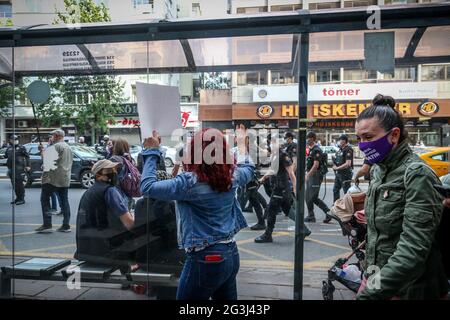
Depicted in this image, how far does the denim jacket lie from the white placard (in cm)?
80

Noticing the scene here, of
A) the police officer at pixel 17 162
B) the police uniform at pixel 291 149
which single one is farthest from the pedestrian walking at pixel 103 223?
the police uniform at pixel 291 149

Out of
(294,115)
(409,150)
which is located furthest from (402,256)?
(294,115)

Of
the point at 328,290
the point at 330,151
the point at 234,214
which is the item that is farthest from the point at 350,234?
the point at 330,151

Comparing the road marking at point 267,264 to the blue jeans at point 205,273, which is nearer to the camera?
the blue jeans at point 205,273

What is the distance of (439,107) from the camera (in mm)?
3402

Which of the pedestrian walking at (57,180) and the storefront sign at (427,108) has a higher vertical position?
the storefront sign at (427,108)

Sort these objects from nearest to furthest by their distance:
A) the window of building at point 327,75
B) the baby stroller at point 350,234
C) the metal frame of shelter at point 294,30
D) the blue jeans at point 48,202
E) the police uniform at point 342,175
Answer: the metal frame of shelter at point 294,30 < the baby stroller at point 350,234 < the window of building at point 327,75 < the blue jeans at point 48,202 < the police uniform at point 342,175

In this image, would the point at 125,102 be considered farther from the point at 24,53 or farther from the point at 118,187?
the point at 24,53

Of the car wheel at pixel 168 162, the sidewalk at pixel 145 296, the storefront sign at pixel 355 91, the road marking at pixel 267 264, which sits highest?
the storefront sign at pixel 355 91

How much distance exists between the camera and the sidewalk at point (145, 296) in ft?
11.9

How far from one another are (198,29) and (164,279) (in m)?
2.13

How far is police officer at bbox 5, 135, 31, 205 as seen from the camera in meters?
A: 3.78

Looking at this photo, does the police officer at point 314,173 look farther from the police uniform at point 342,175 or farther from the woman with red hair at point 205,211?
the woman with red hair at point 205,211

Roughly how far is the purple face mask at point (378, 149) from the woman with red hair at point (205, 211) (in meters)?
0.79
